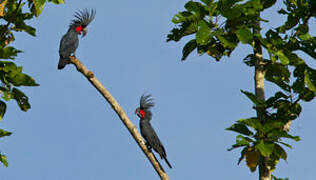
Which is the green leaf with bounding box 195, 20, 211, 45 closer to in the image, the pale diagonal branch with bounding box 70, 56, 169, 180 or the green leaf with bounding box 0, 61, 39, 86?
the pale diagonal branch with bounding box 70, 56, 169, 180

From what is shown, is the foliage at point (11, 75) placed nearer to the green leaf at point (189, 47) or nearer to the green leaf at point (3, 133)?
the green leaf at point (3, 133)

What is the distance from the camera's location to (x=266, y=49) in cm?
567

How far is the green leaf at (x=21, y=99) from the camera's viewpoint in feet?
23.0

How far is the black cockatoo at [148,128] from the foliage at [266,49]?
388 centimetres

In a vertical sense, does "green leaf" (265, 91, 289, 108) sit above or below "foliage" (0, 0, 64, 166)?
below

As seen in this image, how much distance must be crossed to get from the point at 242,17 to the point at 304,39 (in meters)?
0.85

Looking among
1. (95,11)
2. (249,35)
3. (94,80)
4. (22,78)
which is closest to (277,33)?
(249,35)

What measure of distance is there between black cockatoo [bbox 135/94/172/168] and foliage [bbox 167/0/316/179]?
3880 millimetres

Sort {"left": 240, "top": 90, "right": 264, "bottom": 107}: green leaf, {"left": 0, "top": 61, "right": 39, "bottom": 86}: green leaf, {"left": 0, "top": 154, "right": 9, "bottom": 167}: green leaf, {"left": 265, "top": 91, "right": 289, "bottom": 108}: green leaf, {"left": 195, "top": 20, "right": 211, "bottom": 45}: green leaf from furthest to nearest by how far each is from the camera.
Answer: {"left": 0, "top": 154, "right": 9, "bottom": 167}: green leaf → {"left": 0, "top": 61, "right": 39, "bottom": 86}: green leaf → {"left": 265, "top": 91, "right": 289, "bottom": 108}: green leaf → {"left": 240, "top": 90, "right": 264, "bottom": 107}: green leaf → {"left": 195, "top": 20, "right": 211, "bottom": 45}: green leaf

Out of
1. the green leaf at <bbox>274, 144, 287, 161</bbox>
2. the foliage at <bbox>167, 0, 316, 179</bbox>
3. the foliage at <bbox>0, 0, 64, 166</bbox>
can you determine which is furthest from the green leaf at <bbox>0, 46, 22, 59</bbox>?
the green leaf at <bbox>274, 144, 287, 161</bbox>

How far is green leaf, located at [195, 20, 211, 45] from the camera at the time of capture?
5.13 metres

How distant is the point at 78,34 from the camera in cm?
1166

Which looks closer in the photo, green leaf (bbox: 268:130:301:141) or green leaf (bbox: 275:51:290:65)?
green leaf (bbox: 268:130:301:141)

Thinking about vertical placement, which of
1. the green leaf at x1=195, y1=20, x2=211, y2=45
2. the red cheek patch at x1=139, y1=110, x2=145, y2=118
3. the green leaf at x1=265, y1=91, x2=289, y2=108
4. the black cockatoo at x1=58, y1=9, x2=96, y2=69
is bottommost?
the green leaf at x1=265, y1=91, x2=289, y2=108
